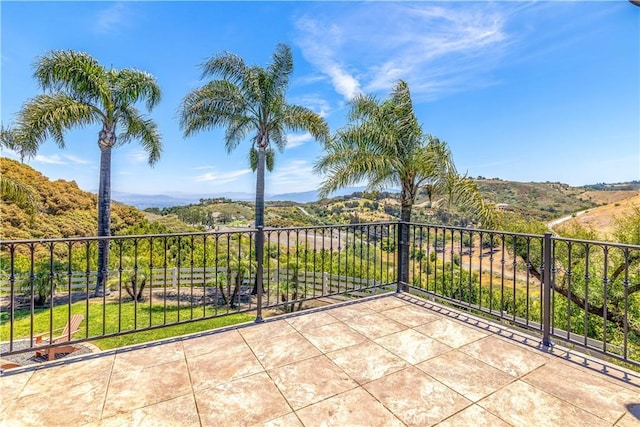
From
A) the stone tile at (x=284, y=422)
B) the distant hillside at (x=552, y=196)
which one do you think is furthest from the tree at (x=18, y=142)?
the distant hillside at (x=552, y=196)

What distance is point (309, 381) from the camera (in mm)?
2090

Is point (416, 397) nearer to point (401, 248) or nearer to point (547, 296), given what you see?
point (547, 296)

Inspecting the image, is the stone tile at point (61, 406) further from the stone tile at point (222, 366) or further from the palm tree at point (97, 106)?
the palm tree at point (97, 106)

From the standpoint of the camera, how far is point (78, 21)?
21.8 feet

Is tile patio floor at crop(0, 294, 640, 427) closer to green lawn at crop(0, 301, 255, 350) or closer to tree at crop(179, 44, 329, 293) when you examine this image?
green lawn at crop(0, 301, 255, 350)

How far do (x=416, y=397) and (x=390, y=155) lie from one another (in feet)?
18.9

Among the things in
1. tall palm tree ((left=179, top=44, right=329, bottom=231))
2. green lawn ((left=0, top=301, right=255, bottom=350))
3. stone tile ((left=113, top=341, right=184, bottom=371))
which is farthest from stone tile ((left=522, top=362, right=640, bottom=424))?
tall palm tree ((left=179, top=44, right=329, bottom=231))

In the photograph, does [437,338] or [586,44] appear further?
[586,44]

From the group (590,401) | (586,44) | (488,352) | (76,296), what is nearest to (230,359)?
(488,352)

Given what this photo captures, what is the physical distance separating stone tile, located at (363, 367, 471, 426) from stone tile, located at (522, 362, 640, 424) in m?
0.68

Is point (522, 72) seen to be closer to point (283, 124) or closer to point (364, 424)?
point (283, 124)

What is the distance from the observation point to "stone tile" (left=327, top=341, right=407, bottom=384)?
218 cm

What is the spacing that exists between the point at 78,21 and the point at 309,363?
8.86m

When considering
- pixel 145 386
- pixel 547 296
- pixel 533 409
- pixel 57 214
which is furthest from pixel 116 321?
pixel 57 214
